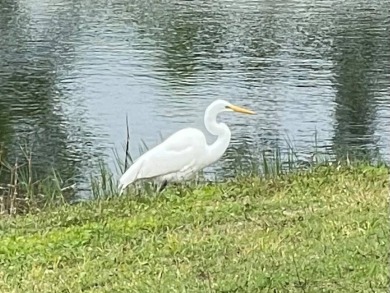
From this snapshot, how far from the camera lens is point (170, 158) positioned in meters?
8.62

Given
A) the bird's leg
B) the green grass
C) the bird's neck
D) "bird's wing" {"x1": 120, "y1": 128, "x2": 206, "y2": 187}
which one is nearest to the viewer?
the green grass

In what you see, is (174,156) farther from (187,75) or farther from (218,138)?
(187,75)

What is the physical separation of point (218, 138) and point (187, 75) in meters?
10.1

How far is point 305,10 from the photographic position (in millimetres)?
28875

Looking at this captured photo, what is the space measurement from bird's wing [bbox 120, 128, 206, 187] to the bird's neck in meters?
0.30

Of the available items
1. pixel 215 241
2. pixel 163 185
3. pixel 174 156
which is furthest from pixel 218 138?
pixel 215 241

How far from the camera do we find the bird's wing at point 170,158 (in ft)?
28.0

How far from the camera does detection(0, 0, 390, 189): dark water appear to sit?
14359mm

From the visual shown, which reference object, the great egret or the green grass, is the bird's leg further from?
the green grass

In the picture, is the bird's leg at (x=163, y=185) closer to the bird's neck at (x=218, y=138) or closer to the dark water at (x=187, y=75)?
the bird's neck at (x=218, y=138)

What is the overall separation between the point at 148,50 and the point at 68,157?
9400 millimetres

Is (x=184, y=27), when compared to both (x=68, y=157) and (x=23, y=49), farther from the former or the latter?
(x=68, y=157)

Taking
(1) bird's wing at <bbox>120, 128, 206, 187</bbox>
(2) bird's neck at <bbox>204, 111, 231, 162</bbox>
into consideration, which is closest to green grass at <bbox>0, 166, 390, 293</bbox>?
(1) bird's wing at <bbox>120, 128, 206, 187</bbox>

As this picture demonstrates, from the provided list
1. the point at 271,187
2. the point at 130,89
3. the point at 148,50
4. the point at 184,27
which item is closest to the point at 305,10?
the point at 184,27
